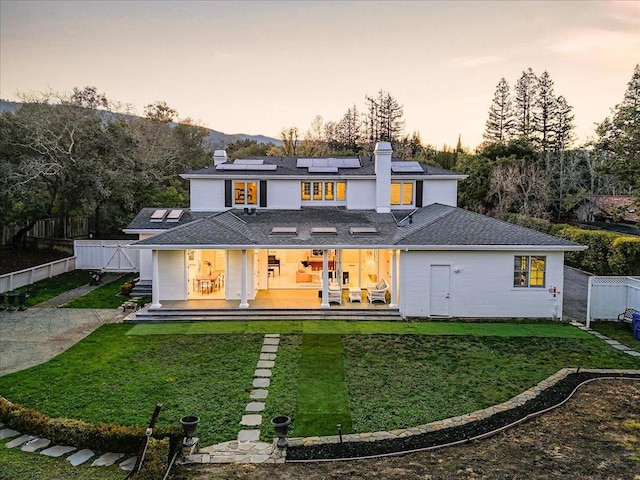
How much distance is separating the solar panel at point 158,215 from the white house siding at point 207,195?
1.72m

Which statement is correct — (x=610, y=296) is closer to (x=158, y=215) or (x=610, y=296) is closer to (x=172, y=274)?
(x=172, y=274)

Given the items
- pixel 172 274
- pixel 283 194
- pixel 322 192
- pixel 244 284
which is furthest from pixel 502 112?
pixel 172 274

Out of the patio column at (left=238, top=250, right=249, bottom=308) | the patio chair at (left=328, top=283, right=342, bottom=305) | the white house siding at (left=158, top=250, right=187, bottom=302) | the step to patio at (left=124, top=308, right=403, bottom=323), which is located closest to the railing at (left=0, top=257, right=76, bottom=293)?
the white house siding at (left=158, top=250, right=187, bottom=302)

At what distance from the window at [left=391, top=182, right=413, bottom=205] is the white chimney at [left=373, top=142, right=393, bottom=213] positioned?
0.79 m

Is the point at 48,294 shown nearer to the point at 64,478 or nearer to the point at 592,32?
the point at 64,478

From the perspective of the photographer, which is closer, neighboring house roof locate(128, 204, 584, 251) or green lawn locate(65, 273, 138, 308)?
neighboring house roof locate(128, 204, 584, 251)

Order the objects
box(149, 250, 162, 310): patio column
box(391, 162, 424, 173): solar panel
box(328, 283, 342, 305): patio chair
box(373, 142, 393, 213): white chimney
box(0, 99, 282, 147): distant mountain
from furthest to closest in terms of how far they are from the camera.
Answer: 1. box(0, 99, 282, 147): distant mountain
2. box(391, 162, 424, 173): solar panel
3. box(373, 142, 393, 213): white chimney
4. box(328, 283, 342, 305): patio chair
5. box(149, 250, 162, 310): patio column

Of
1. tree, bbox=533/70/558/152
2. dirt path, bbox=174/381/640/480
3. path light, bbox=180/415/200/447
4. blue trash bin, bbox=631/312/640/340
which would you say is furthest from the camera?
tree, bbox=533/70/558/152

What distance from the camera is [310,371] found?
1114cm

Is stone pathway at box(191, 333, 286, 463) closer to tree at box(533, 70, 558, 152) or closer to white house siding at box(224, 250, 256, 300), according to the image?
white house siding at box(224, 250, 256, 300)

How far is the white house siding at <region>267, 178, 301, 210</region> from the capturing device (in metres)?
22.1

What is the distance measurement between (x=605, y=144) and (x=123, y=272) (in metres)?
28.1

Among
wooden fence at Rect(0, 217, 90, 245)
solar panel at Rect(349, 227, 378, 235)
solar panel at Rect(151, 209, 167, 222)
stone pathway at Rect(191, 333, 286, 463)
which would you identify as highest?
solar panel at Rect(151, 209, 167, 222)

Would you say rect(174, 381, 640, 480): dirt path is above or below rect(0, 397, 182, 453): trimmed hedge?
below
